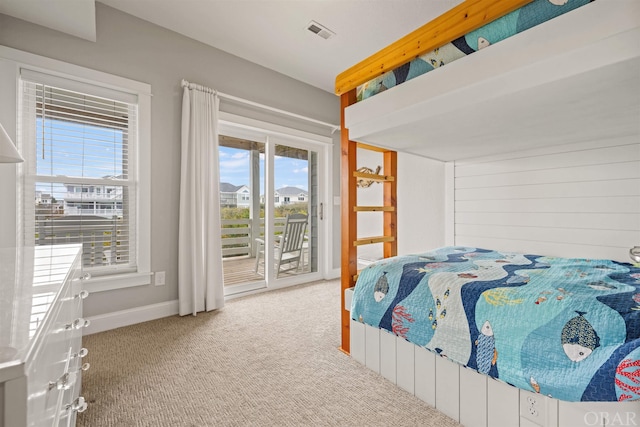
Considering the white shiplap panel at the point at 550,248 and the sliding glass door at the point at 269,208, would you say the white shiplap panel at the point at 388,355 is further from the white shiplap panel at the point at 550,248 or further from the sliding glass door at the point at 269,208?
the sliding glass door at the point at 269,208

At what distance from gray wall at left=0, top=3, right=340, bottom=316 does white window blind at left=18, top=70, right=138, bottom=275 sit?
0.17m

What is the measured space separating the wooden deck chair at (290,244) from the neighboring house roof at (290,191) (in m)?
0.28

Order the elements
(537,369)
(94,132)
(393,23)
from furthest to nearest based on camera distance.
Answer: (393,23)
(94,132)
(537,369)

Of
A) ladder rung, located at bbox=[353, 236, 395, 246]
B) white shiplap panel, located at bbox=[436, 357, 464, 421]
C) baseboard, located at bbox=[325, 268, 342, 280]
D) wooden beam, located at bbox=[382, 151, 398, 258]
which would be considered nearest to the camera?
white shiplap panel, located at bbox=[436, 357, 464, 421]

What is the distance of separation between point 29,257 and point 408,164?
332 cm

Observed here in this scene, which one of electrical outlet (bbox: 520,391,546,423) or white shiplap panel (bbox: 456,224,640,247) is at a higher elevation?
white shiplap panel (bbox: 456,224,640,247)

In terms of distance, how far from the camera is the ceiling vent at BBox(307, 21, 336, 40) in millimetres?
2572

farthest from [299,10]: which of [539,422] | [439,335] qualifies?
[539,422]

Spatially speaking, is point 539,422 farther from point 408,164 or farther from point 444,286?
point 408,164

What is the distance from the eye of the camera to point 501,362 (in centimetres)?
109

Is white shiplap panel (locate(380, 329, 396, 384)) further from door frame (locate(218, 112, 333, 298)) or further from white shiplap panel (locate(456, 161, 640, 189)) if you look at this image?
door frame (locate(218, 112, 333, 298))

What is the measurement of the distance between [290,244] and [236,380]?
2115mm

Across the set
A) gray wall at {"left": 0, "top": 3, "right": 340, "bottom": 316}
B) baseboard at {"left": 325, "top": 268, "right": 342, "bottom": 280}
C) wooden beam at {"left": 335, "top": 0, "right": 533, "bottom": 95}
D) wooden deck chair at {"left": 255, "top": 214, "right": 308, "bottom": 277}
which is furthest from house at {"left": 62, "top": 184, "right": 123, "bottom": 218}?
baseboard at {"left": 325, "top": 268, "right": 342, "bottom": 280}

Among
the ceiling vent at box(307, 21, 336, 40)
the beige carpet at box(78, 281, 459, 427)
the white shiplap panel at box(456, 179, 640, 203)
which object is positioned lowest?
the beige carpet at box(78, 281, 459, 427)
